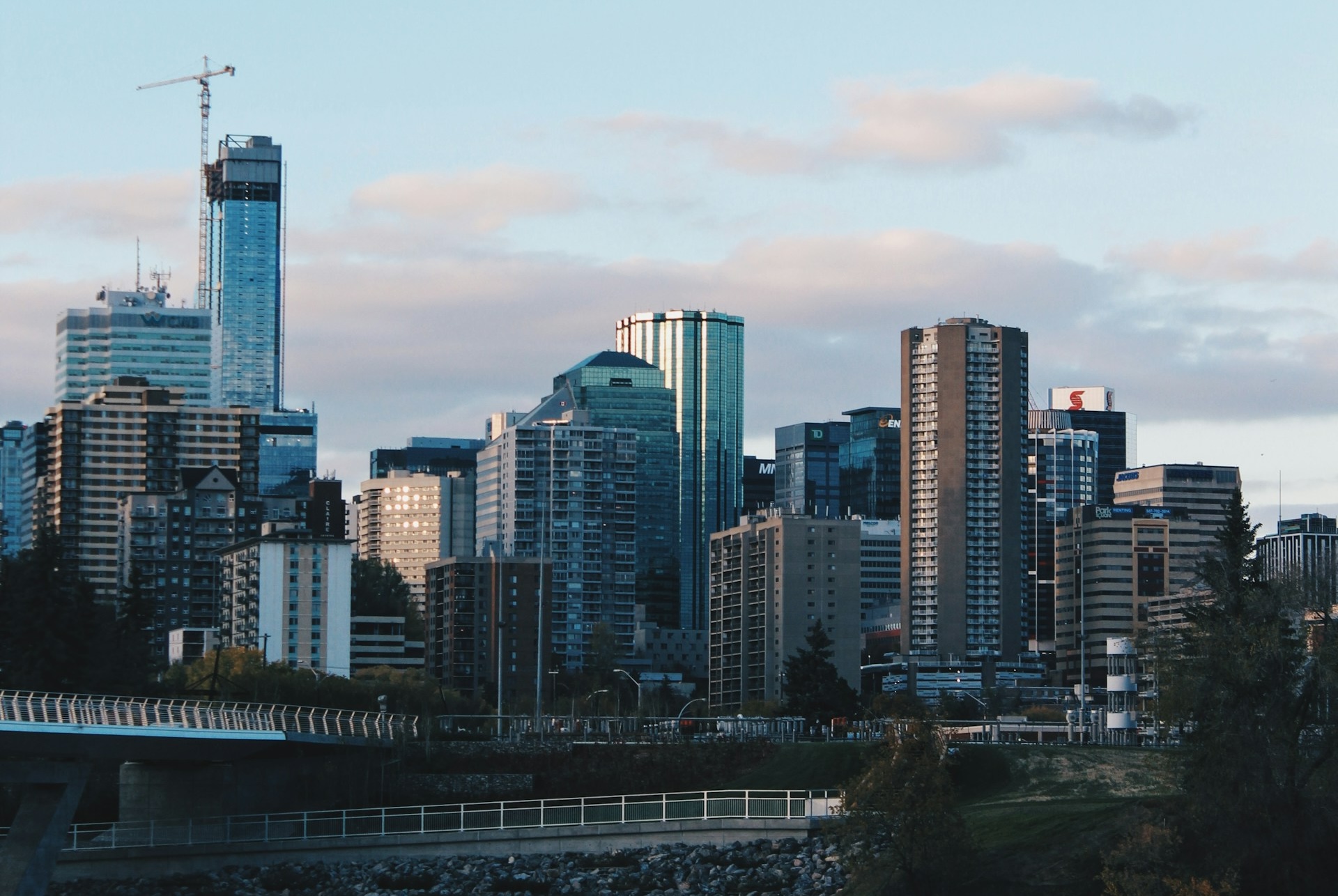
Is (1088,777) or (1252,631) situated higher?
(1252,631)

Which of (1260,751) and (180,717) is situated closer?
(1260,751)

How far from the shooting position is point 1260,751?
73125mm

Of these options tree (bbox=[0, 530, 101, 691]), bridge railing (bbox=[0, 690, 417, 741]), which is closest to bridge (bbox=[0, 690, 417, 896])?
bridge railing (bbox=[0, 690, 417, 741])

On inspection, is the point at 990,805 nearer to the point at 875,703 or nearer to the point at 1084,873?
the point at 1084,873

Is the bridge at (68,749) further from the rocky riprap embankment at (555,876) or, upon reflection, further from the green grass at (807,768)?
the green grass at (807,768)

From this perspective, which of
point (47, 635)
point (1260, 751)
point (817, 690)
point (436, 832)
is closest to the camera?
point (1260, 751)

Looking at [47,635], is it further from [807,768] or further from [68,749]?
[807,768]

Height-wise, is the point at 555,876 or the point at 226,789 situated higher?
the point at 226,789

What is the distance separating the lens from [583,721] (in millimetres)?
Result: 130250

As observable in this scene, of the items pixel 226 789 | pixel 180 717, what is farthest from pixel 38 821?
pixel 180 717

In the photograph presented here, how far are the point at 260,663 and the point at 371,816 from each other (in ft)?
280

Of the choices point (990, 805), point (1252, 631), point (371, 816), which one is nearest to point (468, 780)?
point (371, 816)

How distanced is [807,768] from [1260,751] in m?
38.9

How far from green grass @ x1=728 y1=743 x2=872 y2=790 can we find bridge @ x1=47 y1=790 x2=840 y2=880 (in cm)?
600
